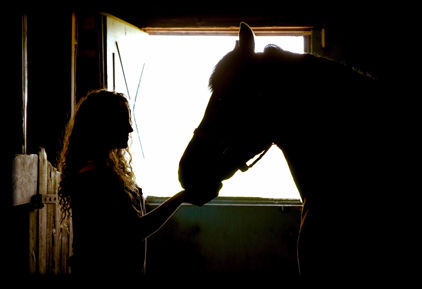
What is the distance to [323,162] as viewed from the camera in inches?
39.9

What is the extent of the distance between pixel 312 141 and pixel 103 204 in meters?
0.84

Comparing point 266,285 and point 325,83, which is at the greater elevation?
point 325,83

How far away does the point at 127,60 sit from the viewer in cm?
289

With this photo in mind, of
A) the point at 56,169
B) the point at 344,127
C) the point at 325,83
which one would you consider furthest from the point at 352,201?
the point at 56,169

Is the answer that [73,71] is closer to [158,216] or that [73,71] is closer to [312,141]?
[158,216]

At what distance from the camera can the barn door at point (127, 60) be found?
2.75m

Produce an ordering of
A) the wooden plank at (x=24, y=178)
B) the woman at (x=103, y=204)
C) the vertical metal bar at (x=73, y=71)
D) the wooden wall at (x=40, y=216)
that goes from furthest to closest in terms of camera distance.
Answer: the vertical metal bar at (x=73, y=71), the wooden wall at (x=40, y=216), the wooden plank at (x=24, y=178), the woman at (x=103, y=204)

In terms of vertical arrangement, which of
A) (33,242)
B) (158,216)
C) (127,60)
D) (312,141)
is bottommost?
(33,242)

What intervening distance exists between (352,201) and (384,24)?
2.72 m

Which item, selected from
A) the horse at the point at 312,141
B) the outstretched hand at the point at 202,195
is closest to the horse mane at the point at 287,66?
the horse at the point at 312,141

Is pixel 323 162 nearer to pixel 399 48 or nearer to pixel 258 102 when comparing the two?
pixel 258 102

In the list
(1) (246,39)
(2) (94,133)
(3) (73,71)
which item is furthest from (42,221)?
(1) (246,39)

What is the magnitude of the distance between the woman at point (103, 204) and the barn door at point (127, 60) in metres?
1.48

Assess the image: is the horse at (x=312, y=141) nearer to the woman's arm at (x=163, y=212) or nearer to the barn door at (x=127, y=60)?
the woman's arm at (x=163, y=212)
